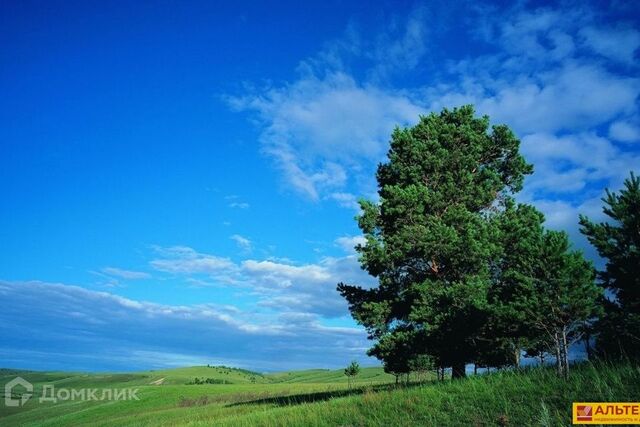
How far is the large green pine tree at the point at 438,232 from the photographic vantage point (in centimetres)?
2266

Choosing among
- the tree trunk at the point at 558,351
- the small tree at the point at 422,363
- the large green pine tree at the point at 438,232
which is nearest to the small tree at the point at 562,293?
the tree trunk at the point at 558,351

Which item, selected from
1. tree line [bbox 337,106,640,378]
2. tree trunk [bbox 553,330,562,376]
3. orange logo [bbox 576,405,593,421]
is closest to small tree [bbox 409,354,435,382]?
tree line [bbox 337,106,640,378]

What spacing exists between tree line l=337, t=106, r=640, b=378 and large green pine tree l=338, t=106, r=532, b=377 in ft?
0.21

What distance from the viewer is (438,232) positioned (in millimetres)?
23406

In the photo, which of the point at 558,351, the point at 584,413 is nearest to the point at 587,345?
the point at 558,351

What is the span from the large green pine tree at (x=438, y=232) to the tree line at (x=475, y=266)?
6 cm

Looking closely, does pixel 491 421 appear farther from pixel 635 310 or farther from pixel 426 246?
pixel 426 246

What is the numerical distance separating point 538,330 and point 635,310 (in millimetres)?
2979

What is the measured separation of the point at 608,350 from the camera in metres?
15.7

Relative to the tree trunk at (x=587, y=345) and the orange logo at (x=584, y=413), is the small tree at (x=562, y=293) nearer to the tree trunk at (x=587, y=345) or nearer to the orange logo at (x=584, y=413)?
the tree trunk at (x=587, y=345)

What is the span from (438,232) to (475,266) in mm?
2818

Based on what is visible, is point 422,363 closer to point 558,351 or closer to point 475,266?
point 475,266

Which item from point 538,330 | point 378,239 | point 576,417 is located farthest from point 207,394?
point 576,417

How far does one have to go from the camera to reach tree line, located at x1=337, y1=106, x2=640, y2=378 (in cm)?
1470
